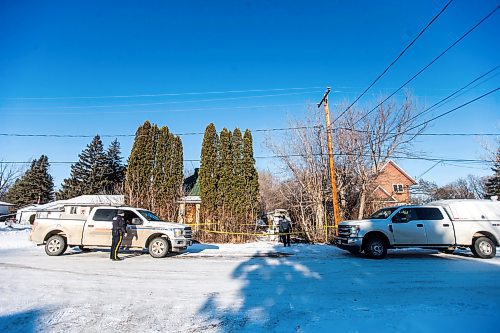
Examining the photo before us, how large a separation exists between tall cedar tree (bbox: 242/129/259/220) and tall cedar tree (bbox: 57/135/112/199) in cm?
3393

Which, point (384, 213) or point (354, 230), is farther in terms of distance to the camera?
point (384, 213)

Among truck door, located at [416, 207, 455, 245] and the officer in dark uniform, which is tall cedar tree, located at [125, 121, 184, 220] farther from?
truck door, located at [416, 207, 455, 245]

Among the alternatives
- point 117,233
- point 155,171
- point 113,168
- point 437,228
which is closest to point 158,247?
point 117,233

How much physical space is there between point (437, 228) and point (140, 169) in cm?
1823

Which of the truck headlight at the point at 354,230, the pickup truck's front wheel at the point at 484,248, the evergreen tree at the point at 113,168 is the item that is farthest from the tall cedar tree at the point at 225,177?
the evergreen tree at the point at 113,168

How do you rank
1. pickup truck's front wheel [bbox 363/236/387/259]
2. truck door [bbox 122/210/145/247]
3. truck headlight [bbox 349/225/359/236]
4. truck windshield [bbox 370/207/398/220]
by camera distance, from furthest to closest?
truck windshield [bbox 370/207/398/220] < truck door [bbox 122/210/145/247] < truck headlight [bbox 349/225/359/236] < pickup truck's front wheel [bbox 363/236/387/259]

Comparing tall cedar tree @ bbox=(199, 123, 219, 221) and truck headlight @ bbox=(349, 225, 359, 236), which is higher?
tall cedar tree @ bbox=(199, 123, 219, 221)

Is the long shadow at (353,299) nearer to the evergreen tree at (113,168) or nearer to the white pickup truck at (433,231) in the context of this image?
the white pickup truck at (433,231)

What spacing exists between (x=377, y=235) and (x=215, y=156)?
12.3 metres

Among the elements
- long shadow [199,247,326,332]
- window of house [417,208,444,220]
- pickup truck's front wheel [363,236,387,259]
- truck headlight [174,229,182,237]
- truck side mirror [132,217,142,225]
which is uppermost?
window of house [417,208,444,220]

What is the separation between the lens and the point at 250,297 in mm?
5273

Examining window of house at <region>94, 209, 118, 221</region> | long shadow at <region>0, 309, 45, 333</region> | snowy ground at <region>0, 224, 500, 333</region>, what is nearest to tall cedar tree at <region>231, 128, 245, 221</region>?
window of house at <region>94, 209, 118, 221</region>

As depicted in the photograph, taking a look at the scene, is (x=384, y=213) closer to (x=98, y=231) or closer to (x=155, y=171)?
(x=98, y=231)

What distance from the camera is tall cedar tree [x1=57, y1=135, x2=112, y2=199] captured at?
43.3m
